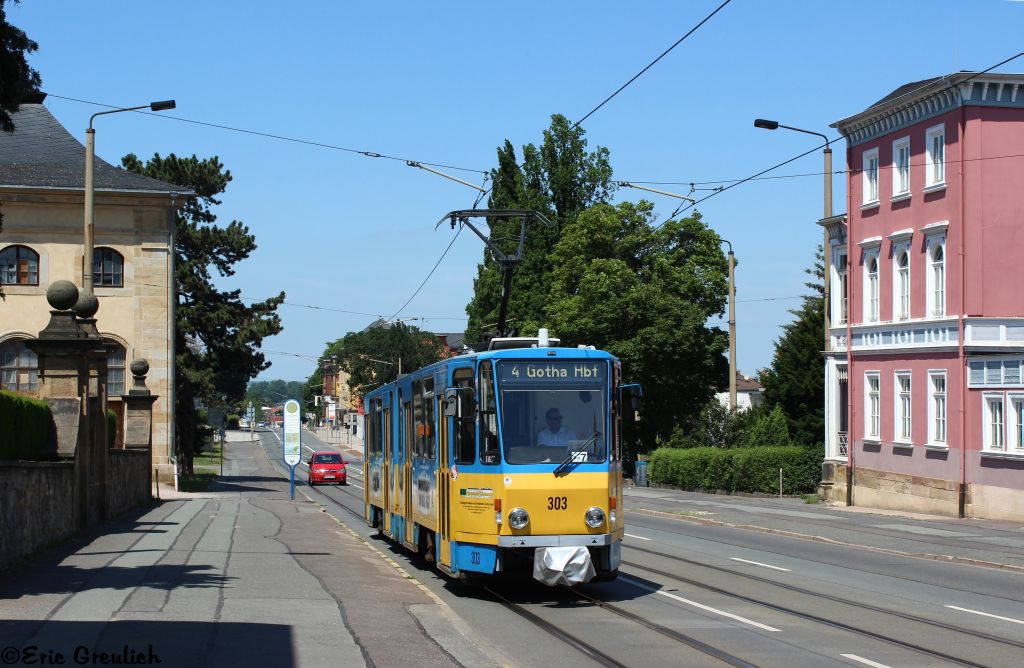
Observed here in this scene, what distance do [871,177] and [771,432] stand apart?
14982mm

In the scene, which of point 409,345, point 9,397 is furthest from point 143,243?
point 409,345

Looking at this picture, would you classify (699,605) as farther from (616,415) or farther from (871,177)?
(871,177)

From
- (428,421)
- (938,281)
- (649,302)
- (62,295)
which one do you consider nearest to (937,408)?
(938,281)

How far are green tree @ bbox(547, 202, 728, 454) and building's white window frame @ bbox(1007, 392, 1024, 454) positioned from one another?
96.2ft

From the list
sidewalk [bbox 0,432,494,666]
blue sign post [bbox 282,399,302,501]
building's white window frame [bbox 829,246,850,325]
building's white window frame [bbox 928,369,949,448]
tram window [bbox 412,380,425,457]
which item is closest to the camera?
sidewalk [bbox 0,432,494,666]

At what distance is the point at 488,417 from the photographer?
15008 millimetres

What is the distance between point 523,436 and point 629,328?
48050 millimetres

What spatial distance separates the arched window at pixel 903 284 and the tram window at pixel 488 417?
24887 mm

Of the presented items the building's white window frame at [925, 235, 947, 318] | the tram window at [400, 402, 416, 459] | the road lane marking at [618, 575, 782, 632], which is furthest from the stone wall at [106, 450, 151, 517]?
the building's white window frame at [925, 235, 947, 318]

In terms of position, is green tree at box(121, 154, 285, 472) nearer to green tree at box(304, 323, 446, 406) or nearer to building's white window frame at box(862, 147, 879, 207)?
building's white window frame at box(862, 147, 879, 207)

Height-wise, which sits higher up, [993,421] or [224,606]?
[993,421]

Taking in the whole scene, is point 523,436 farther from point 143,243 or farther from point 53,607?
point 143,243

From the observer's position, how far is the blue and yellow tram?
14.7m

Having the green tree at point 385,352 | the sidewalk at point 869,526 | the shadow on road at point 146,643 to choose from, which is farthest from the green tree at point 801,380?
the green tree at point 385,352
